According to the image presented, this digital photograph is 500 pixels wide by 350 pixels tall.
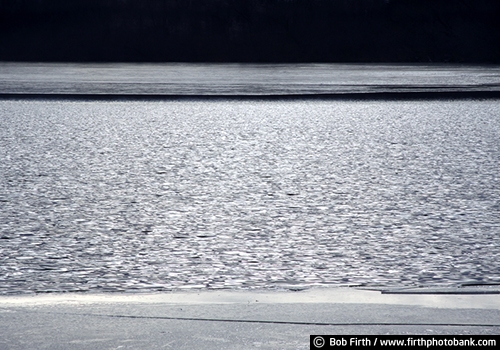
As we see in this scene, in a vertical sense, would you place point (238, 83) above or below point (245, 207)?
below

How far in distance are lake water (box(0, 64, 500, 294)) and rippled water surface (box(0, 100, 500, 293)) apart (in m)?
0.01

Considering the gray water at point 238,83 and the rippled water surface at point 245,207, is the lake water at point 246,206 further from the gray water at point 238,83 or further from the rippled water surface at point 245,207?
the gray water at point 238,83

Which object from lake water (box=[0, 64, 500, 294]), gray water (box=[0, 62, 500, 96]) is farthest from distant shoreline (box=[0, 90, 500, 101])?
lake water (box=[0, 64, 500, 294])

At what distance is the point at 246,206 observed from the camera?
7.25 meters

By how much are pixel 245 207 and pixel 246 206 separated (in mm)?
44

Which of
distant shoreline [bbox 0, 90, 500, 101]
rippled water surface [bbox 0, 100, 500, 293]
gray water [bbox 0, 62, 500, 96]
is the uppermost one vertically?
rippled water surface [bbox 0, 100, 500, 293]
